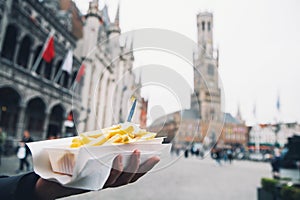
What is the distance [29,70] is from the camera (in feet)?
33.4

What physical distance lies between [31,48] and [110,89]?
36.6ft

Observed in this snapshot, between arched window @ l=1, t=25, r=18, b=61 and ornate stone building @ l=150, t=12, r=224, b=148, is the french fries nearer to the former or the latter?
ornate stone building @ l=150, t=12, r=224, b=148

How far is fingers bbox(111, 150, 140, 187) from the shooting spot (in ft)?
2.22

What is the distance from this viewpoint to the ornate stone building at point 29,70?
8.80 metres

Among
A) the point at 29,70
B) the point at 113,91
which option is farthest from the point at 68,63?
the point at 113,91

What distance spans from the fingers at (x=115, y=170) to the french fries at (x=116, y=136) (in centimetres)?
5

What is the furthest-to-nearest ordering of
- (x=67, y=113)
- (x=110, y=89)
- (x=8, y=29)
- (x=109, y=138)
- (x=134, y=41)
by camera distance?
(x=67, y=113) → (x=8, y=29) → (x=110, y=89) → (x=134, y=41) → (x=109, y=138)

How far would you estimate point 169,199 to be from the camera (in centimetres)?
435

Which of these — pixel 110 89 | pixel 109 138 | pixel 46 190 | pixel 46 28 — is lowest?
pixel 46 190

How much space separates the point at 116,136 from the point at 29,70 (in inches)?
442

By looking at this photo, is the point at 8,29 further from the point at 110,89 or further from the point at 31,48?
the point at 110,89

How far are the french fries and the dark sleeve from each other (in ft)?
0.63

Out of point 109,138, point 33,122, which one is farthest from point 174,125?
point 33,122

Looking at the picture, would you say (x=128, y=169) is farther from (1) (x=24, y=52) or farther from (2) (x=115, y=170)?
(1) (x=24, y=52)
